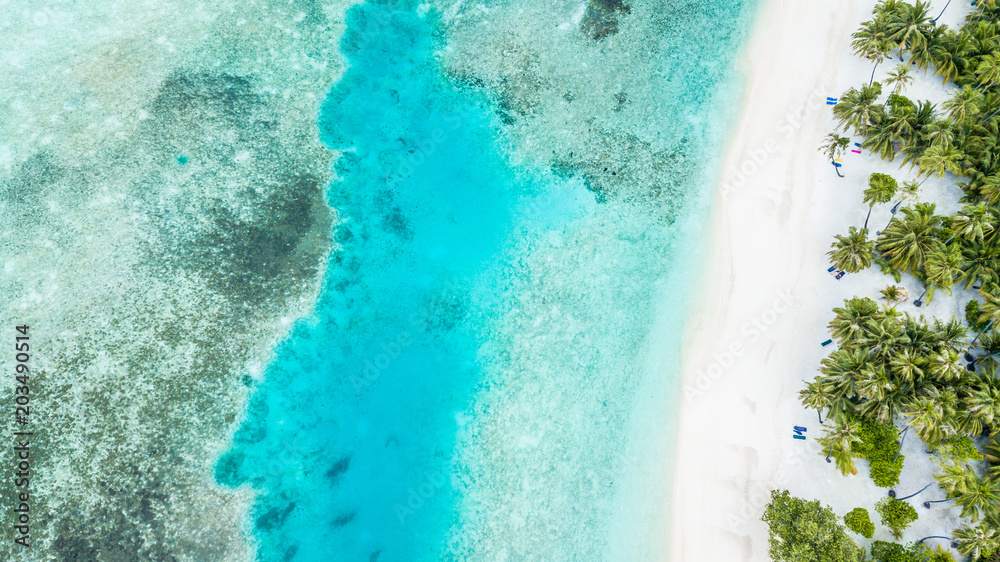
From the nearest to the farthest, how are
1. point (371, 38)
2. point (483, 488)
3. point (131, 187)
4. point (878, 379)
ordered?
point (878, 379) < point (483, 488) < point (131, 187) < point (371, 38)

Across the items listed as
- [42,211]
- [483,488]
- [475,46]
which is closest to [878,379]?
[483,488]

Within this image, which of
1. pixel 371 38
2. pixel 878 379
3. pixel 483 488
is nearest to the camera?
pixel 878 379

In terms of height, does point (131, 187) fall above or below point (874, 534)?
above

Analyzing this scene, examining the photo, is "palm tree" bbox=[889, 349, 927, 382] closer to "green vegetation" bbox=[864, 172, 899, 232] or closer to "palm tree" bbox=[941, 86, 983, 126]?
"green vegetation" bbox=[864, 172, 899, 232]

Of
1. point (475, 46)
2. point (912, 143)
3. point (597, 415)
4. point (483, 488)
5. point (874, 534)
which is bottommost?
point (483, 488)

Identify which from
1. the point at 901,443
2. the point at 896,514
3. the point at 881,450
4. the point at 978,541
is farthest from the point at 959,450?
the point at 896,514

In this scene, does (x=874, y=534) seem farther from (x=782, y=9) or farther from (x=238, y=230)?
(x=238, y=230)

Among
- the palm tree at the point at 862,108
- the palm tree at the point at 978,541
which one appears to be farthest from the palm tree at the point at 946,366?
the palm tree at the point at 862,108

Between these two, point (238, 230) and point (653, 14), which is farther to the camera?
point (653, 14)
